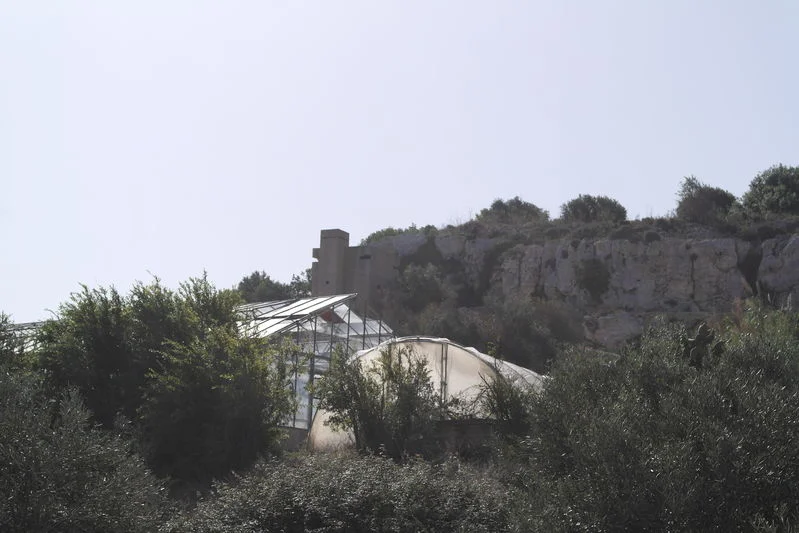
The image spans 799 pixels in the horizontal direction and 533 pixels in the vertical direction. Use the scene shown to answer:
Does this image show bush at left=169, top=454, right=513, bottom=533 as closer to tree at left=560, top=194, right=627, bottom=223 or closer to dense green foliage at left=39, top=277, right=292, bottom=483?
dense green foliage at left=39, top=277, right=292, bottom=483

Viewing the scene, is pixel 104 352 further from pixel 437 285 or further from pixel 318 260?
pixel 318 260

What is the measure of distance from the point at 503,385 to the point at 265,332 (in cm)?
887

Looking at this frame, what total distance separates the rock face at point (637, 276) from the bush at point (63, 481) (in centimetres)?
3620

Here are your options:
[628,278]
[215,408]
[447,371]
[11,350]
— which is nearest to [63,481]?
[215,408]

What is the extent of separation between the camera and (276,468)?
12.0 metres

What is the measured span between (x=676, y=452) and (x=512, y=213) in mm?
61177

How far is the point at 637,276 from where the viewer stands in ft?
158

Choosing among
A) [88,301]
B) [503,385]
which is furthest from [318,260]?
[503,385]

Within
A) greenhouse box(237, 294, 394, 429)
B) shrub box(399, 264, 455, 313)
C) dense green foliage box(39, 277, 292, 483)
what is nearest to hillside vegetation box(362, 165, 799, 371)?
shrub box(399, 264, 455, 313)

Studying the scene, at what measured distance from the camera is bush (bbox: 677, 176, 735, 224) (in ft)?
171

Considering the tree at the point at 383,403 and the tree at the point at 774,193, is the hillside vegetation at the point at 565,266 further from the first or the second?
the tree at the point at 383,403

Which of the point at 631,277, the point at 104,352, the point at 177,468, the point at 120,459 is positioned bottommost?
the point at 177,468

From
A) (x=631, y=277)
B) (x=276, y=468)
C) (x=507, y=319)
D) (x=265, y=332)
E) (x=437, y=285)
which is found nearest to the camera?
(x=276, y=468)

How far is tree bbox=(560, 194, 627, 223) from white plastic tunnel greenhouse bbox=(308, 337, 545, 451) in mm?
41227
